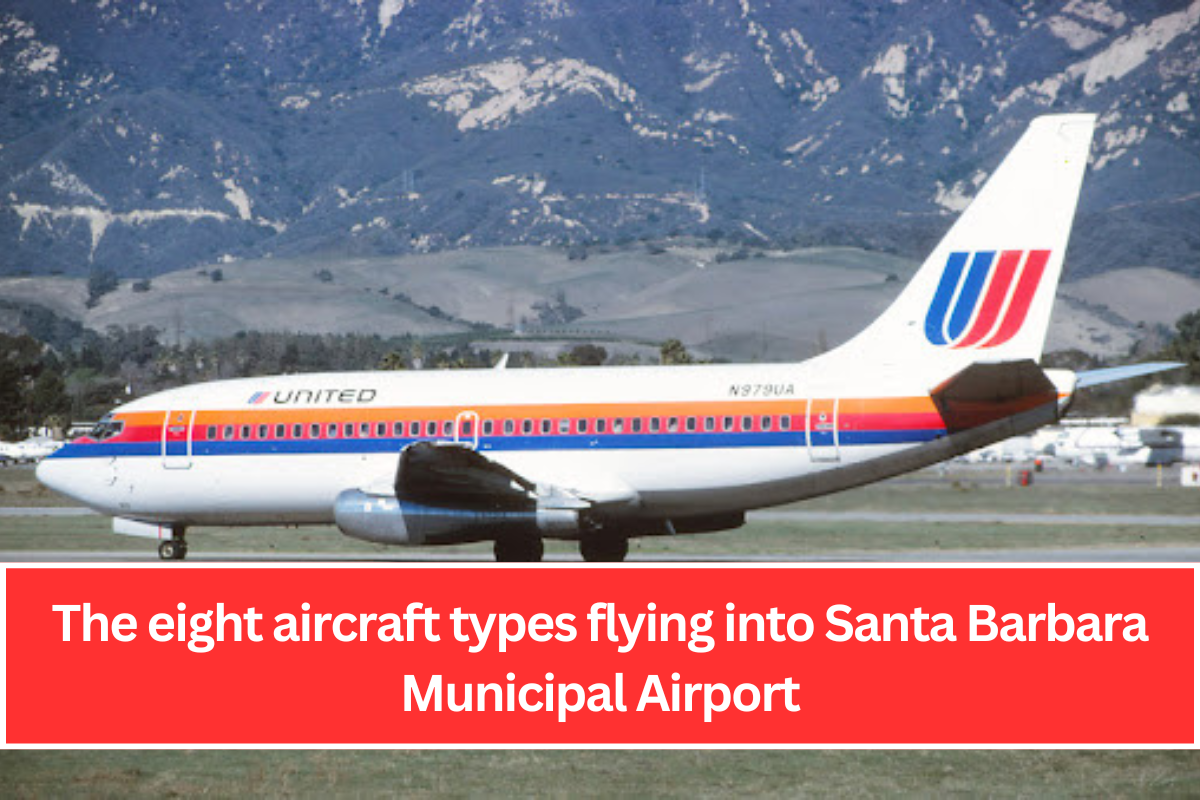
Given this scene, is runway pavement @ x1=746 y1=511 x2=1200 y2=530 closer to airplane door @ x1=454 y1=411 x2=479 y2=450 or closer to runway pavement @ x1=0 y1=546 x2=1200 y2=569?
runway pavement @ x1=0 y1=546 x2=1200 y2=569

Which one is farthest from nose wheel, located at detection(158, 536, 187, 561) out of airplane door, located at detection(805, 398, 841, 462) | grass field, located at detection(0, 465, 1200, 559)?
airplane door, located at detection(805, 398, 841, 462)

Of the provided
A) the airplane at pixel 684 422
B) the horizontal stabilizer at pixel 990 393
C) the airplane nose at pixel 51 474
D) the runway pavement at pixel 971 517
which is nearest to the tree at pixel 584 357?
the runway pavement at pixel 971 517

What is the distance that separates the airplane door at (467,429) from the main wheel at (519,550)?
2375 millimetres

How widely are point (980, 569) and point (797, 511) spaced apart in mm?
40841

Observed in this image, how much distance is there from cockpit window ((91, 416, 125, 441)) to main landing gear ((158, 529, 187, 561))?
2431mm

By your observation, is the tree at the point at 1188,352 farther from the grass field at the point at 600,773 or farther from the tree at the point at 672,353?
the grass field at the point at 600,773

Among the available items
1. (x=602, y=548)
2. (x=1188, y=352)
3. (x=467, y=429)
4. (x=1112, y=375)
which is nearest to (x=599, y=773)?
(x=467, y=429)

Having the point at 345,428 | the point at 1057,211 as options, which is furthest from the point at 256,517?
the point at 1057,211

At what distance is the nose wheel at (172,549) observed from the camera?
38.4 m

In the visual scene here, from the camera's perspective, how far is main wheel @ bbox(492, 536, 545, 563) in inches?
1437

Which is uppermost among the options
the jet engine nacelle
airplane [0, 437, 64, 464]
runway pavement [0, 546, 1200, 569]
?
the jet engine nacelle

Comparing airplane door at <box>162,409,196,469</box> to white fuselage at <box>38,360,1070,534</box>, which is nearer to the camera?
white fuselage at <box>38,360,1070,534</box>

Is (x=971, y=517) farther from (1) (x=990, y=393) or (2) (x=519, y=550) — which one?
(1) (x=990, y=393)

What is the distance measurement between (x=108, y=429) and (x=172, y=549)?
2863 millimetres
